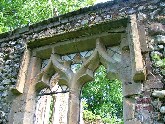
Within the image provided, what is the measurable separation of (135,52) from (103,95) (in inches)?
346

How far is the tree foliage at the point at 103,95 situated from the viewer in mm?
11727

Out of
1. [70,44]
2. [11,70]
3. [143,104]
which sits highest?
[70,44]

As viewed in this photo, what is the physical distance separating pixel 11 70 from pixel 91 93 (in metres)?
7.97

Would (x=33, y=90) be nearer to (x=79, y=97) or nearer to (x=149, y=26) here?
(x=79, y=97)

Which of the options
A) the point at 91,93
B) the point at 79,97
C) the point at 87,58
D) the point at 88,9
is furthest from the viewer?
the point at 91,93

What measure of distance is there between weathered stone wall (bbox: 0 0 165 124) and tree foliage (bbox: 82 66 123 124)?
23.8 feet

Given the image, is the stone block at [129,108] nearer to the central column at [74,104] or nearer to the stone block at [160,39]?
the central column at [74,104]

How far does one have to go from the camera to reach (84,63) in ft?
12.5

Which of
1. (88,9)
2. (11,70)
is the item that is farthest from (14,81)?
(88,9)

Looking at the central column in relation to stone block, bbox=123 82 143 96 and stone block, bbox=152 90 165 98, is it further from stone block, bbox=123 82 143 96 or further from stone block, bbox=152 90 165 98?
stone block, bbox=152 90 165 98

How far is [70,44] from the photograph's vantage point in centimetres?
411

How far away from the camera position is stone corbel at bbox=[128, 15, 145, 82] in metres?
3.17

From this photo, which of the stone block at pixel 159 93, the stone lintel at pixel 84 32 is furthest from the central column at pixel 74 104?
the stone block at pixel 159 93

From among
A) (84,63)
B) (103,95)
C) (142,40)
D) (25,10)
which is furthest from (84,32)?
(103,95)
